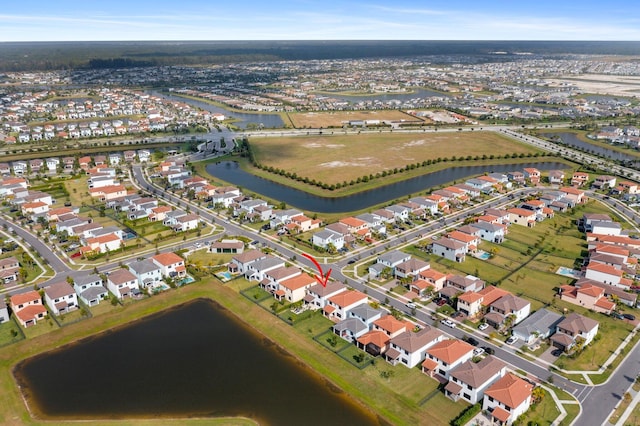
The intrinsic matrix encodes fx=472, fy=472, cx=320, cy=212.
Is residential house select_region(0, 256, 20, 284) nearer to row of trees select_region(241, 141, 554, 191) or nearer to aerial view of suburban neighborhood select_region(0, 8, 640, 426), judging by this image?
aerial view of suburban neighborhood select_region(0, 8, 640, 426)

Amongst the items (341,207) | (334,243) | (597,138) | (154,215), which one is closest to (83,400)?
(334,243)

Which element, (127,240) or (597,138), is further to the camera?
(597,138)

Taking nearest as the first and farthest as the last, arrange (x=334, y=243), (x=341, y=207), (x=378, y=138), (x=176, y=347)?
(x=176, y=347)
(x=334, y=243)
(x=341, y=207)
(x=378, y=138)

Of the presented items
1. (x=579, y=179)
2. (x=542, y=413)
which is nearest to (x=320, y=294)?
(x=542, y=413)

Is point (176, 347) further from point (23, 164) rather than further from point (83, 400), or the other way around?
point (23, 164)

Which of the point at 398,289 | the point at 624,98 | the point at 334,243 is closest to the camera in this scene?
the point at 398,289
